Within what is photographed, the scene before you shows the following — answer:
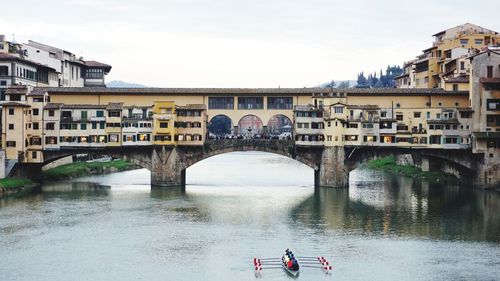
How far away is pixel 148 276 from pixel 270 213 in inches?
765

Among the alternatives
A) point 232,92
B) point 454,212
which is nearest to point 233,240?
point 454,212

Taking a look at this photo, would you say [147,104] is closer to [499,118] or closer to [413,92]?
[413,92]

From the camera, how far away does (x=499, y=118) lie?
67750mm

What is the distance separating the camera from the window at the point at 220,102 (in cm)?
7369

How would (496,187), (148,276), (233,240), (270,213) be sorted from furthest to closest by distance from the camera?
(496,187) < (270,213) < (233,240) < (148,276)

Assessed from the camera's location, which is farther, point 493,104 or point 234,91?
point 234,91

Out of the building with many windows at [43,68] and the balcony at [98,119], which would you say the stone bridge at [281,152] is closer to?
the balcony at [98,119]

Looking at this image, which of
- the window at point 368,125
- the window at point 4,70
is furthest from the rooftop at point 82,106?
the window at point 368,125

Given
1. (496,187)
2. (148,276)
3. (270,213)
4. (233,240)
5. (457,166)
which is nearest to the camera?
(148,276)

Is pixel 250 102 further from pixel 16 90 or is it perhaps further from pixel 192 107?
pixel 16 90

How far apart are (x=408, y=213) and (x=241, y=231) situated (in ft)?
43.9

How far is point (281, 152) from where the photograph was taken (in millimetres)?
70688

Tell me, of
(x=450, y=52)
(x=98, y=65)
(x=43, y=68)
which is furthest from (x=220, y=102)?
(x=98, y=65)

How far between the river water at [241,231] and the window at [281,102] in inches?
287
